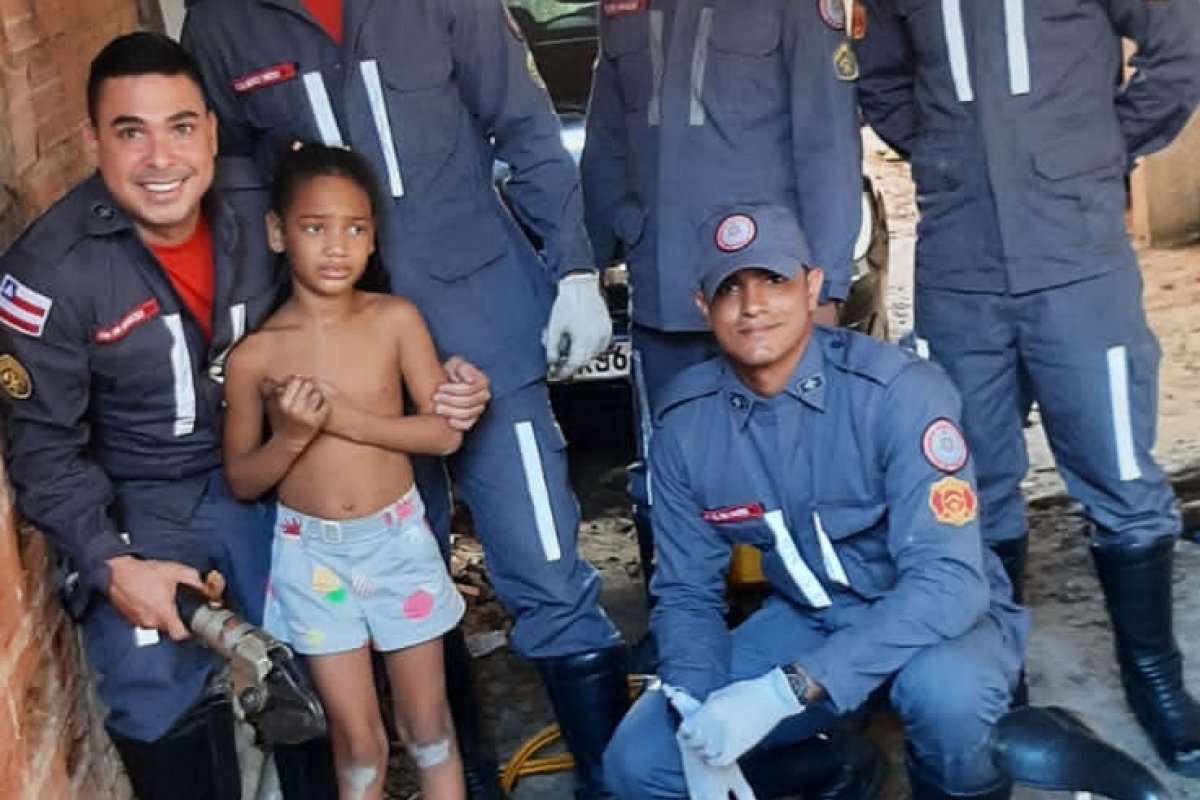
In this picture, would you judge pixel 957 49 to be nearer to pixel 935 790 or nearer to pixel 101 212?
pixel 935 790

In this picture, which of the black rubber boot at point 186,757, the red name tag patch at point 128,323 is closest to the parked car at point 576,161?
the red name tag patch at point 128,323

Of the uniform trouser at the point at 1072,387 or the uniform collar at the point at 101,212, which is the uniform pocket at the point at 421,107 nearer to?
the uniform collar at the point at 101,212

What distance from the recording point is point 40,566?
3102mm

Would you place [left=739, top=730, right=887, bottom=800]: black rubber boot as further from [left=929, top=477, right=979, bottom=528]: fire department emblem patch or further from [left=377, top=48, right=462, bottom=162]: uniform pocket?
[left=377, top=48, right=462, bottom=162]: uniform pocket

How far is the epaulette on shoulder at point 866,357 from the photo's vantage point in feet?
10.4

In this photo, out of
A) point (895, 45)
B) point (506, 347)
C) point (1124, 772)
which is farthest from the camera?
point (895, 45)

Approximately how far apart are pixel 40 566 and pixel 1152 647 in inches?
82.7

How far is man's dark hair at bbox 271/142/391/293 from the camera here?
3174 mm

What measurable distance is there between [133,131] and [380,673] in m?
1.29

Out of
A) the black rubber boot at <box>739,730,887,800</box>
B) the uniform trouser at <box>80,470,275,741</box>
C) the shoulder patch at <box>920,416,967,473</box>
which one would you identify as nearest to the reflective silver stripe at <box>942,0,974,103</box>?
the shoulder patch at <box>920,416,967,473</box>

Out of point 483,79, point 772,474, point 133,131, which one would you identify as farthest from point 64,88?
point 772,474

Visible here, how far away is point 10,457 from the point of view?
2.97m

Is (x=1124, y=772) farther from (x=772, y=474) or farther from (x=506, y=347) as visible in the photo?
(x=506, y=347)

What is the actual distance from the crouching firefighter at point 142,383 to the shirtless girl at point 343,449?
0.08 m
